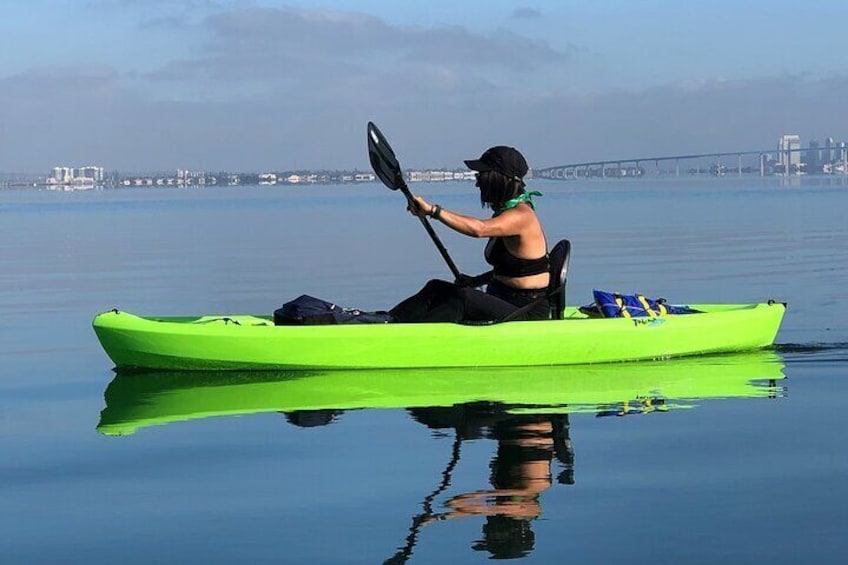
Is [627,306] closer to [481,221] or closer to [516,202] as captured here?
[516,202]

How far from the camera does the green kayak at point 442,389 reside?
880 centimetres

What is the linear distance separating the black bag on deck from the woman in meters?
0.27

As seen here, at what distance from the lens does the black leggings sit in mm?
10188

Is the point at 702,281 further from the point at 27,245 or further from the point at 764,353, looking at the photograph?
the point at 27,245

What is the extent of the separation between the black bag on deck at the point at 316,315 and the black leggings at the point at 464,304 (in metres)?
0.23

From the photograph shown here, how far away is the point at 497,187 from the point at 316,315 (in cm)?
176

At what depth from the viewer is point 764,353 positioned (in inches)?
442

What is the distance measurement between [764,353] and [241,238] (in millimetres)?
24301

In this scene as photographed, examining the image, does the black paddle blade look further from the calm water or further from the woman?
the calm water

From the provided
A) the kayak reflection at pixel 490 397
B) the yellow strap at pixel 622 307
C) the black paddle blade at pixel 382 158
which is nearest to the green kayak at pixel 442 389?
the kayak reflection at pixel 490 397

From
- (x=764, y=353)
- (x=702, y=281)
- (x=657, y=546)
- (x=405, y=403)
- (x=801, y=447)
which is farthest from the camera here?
(x=702, y=281)

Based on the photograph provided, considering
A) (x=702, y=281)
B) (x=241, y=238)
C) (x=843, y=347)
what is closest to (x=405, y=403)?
(x=843, y=347)

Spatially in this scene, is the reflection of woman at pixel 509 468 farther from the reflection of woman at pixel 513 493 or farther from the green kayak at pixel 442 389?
the green kayak at pixel 442 389

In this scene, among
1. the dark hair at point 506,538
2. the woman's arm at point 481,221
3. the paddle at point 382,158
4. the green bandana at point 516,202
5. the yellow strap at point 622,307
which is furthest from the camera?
the paddle at point 382,158
